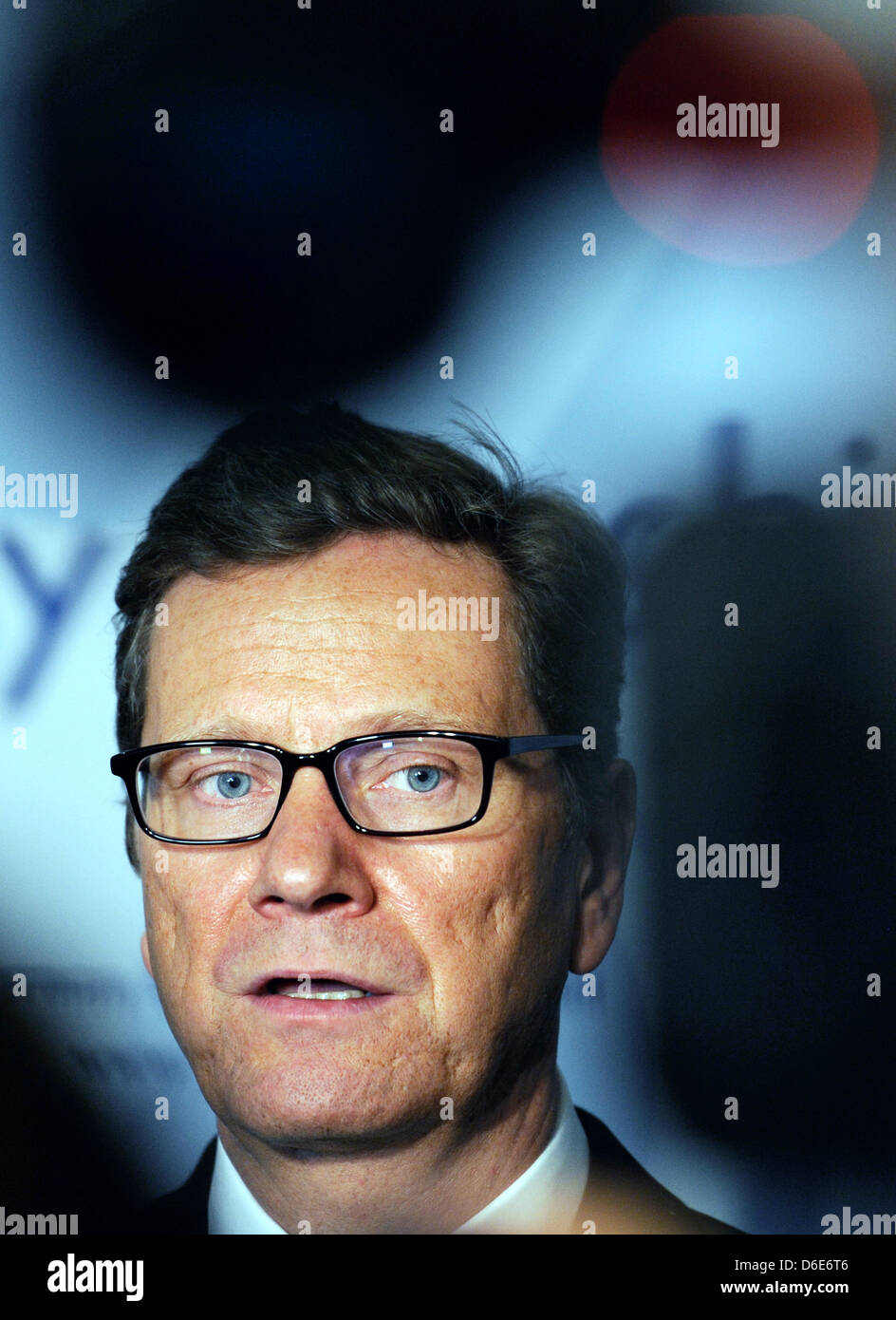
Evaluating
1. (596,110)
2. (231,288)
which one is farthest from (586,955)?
(596,110)

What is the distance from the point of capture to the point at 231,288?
5.83 ft

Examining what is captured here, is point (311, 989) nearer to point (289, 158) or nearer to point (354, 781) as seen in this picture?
point (354, 781)

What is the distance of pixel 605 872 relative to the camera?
1705mm

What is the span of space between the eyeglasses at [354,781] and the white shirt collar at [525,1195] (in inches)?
18.4

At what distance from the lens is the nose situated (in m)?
1.51

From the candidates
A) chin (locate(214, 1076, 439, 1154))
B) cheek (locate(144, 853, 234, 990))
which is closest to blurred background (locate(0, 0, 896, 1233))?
cheek (locate(144, 853, 234, 990))

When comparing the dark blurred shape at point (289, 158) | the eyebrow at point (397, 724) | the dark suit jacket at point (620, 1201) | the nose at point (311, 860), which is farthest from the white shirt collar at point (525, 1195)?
the dark blurred shape at point (289, 158)

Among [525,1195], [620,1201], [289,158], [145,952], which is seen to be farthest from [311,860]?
[289,158]

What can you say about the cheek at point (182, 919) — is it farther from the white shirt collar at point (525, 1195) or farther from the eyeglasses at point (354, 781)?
the white shirt collar at point (525, 1195)

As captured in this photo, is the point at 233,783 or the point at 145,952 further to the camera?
the point at 145,952

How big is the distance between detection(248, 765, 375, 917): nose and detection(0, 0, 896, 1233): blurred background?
1.10 ft

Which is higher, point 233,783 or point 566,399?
point 566,399

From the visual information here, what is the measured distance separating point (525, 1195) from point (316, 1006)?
42cm

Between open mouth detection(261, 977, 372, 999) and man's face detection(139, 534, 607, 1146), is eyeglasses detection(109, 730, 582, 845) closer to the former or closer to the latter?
man's face detection(139, 534, 607, 1146)
